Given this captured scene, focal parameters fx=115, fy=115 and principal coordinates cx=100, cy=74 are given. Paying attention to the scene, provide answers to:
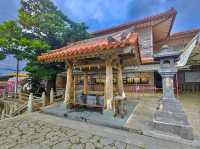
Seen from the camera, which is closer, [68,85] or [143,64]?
[68,85]

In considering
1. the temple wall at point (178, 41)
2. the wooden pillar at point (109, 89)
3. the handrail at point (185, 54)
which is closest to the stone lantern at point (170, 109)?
the handrail at point (185, 54)

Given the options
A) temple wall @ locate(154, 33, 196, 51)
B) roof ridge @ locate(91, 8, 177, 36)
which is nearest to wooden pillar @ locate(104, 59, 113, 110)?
roof ridge @ locate(91, 8, 177, 36)

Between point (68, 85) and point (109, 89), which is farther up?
point (68, 85)

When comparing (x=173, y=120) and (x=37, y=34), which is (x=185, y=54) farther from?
(x=37, y=34)

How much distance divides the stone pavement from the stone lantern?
1.20 ft

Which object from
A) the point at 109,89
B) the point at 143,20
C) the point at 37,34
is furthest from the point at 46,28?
the point at 143,20

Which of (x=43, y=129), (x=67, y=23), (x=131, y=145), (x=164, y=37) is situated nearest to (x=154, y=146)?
(x=131, y=145)

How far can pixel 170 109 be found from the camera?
11.8 feet

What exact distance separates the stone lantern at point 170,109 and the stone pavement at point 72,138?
1.20ft

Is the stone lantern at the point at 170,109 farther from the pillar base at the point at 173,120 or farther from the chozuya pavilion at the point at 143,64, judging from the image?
the chozuya pavilion at the point at 143,64

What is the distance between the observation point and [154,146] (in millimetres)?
2998

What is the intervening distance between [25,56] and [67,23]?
4.33 metres

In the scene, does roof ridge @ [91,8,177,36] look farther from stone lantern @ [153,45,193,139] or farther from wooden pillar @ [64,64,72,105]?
wooden pillar @ [64,64,72,105]

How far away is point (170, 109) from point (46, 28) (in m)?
9.26
